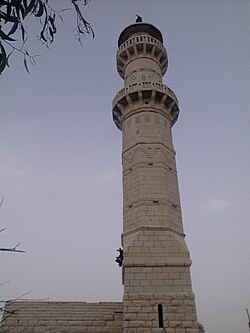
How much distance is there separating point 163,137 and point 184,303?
674 centimetres

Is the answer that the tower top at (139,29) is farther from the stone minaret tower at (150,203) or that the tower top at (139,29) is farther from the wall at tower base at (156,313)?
the wall at tower base at (156,313)

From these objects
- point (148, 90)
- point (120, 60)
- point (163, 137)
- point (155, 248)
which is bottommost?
point (155, 248)

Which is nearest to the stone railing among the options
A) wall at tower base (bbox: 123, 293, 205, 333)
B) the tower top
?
the tower top

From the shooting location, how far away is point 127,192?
1323 centimetres

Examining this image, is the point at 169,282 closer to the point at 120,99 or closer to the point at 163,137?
the point at 163,137

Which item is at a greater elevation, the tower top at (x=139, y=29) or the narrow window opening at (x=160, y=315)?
the tower top at (x=139, y=29)

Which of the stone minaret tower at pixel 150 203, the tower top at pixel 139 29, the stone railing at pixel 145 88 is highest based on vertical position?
the tower top at pixel 139 29

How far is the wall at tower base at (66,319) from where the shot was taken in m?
10.6

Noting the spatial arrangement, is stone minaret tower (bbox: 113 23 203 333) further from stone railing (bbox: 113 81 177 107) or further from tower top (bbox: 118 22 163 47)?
tower top (bbox: 118 22 163 47)

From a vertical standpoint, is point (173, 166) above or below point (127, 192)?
above

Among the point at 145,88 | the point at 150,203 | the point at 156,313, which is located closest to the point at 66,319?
the point at 156,313

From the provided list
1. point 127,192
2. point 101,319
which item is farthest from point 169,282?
point 127,192

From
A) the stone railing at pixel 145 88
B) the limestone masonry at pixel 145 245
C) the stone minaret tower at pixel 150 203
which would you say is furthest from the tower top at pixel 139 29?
the stone railing at pixel 145 88

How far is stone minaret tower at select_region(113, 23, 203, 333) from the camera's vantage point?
1037 cm
